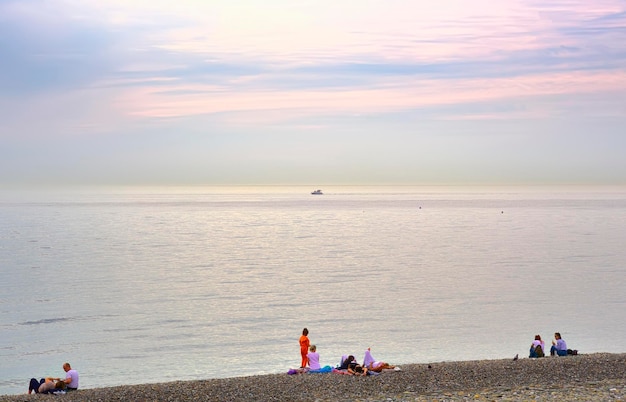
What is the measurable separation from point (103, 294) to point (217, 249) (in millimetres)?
34290

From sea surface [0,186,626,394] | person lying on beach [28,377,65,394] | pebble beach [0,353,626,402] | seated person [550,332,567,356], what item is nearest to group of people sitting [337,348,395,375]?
pebble beach [0,353,626,402]

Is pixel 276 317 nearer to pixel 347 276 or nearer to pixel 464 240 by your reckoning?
pixel 347 276

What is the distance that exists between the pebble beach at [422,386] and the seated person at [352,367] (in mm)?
350

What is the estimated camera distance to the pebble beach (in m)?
19.3

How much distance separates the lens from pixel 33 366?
93.2ft

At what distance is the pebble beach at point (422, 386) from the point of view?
1927cm

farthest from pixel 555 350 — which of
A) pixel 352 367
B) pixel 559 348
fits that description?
pixel 352 367

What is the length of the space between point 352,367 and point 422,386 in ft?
9.76

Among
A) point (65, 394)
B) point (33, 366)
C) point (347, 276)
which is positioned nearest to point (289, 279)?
A: point (347, 276)

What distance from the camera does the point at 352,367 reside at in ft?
74.6

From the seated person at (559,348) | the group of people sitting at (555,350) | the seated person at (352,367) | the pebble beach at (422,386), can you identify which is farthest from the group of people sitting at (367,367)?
the seated person at (559,348)

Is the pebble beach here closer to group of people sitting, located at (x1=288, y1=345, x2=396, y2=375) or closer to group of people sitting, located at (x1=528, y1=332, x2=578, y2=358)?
group of people sitting, located at (x1=288, y1=345, x2=396, y2=375)

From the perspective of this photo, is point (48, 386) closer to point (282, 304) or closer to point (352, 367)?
point (352, 367)

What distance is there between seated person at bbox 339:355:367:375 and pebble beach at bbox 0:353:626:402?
350mm
